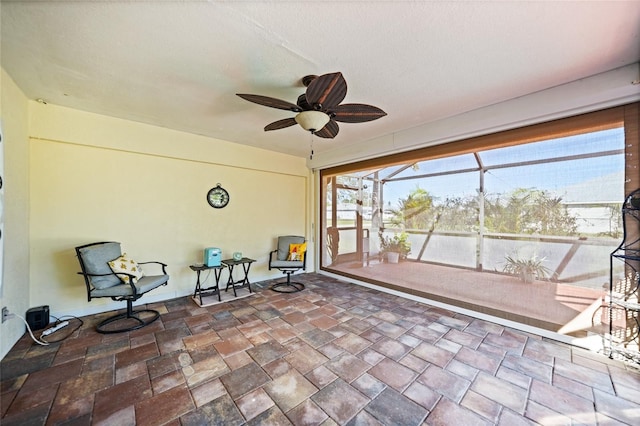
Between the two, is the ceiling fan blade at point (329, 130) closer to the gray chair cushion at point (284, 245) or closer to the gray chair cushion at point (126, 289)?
the gray chair cushion at point (284, 245)

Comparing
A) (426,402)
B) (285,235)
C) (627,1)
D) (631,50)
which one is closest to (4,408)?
(426,402)

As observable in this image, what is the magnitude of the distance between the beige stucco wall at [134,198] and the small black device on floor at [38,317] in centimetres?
22

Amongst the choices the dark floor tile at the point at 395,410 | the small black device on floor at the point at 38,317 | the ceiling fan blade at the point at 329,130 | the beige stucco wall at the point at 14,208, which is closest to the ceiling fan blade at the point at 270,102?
the ceiling fan blade at the point at 329,130

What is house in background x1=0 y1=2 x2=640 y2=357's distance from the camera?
1661mm

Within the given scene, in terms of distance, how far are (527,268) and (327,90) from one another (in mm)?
2993

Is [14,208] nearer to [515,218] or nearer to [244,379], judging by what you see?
[244,379]

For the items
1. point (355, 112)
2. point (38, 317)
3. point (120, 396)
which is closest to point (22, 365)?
point (38, 317)

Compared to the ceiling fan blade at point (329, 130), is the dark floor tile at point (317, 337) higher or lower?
lower

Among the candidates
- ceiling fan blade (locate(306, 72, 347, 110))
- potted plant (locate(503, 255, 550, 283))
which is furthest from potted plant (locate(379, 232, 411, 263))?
ceiling fan blade (locate(306, 72, 347, 110))

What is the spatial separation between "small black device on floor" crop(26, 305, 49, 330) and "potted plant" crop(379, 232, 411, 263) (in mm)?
4487

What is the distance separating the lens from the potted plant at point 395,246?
396 centimetres

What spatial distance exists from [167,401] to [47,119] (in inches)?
133

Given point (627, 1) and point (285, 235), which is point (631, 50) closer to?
point (627, 1)

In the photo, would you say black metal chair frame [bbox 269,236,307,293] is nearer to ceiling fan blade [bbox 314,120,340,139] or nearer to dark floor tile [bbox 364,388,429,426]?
ceiling fan blade [bbox 314,120,340,139]
